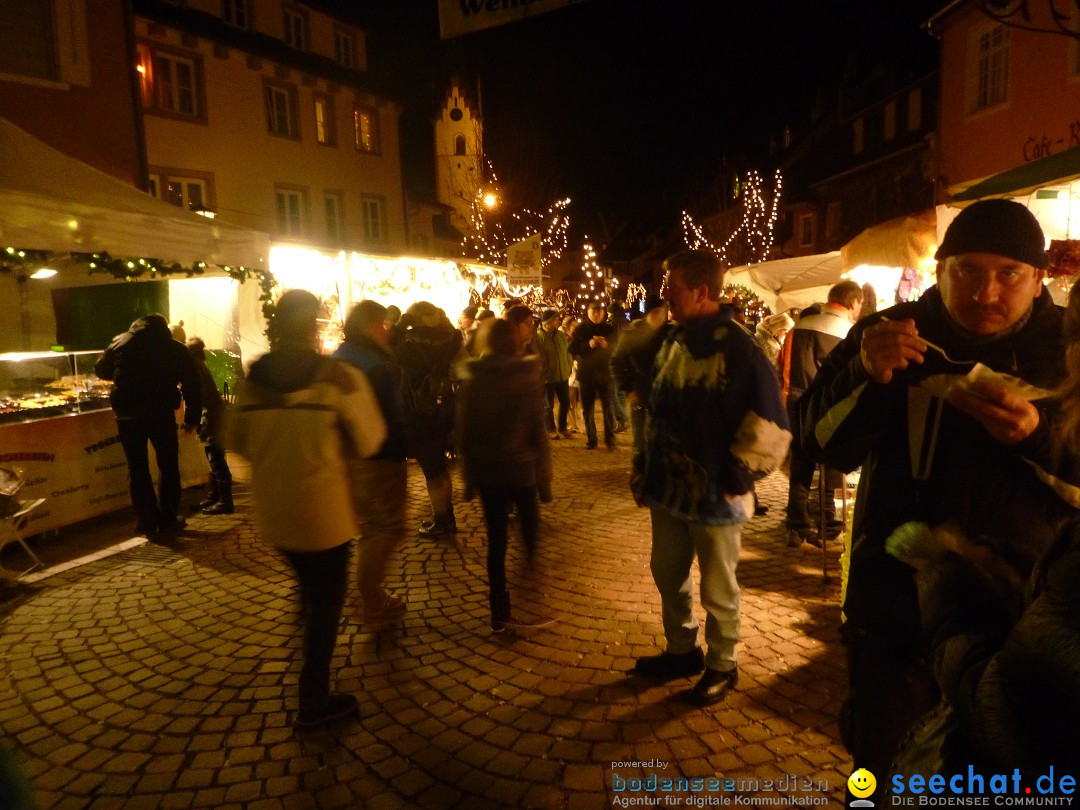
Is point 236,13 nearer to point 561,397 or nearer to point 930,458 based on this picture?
point 561,397

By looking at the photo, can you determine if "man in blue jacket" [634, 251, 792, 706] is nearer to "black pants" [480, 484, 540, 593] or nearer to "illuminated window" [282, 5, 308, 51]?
"black pants" [480, 484, 540, 593]

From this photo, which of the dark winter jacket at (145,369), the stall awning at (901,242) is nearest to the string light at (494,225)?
the dark winter jacket at (145,369)

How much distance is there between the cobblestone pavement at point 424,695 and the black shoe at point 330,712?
6 centimetres

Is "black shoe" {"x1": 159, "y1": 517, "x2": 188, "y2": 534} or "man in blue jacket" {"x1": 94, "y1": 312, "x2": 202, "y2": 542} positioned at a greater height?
"man in blue jacket" {"x1": 94, "y1": 312, "x2": 202, "y2": 542}

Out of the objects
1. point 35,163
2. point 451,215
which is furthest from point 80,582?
point 451,215

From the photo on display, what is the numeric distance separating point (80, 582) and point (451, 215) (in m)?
35.5

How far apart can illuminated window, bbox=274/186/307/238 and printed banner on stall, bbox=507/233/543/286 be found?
33.0ft

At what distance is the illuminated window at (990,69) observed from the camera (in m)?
13.5

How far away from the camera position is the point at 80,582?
5.66 metres

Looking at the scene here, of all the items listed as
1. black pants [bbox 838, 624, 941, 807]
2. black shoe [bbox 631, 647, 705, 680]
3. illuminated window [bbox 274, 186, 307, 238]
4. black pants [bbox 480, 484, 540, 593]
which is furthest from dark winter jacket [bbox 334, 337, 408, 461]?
illuminated window [bbox 274, 186, 307, 238]

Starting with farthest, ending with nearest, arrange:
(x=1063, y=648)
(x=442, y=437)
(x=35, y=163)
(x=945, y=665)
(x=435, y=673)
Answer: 1. (x=35, y=163)
2. (x=442, y=437)
3. (x=435, y=673)
4. (x=945, y=665)
5. (x=1063, y=648)

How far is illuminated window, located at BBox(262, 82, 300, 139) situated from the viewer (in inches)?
864

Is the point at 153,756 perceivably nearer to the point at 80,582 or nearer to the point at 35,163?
the point at 80,582

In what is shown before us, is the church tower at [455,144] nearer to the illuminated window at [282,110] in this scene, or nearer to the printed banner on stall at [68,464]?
the illuminated window at [282,110]
